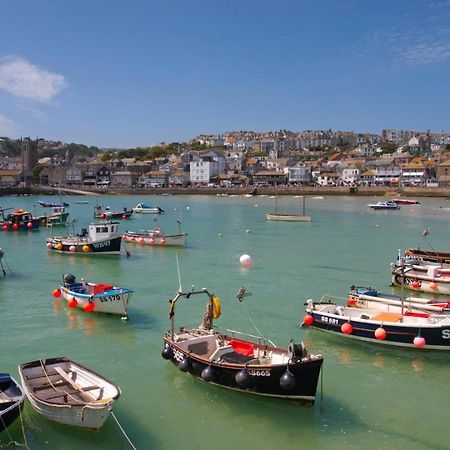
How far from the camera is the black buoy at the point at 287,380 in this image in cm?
1171

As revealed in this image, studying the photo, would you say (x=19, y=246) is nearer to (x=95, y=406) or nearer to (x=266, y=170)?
(x=95, y=406)

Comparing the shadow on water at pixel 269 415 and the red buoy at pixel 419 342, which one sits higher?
the red buoy at pixel 419 342

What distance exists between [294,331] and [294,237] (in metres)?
28.6

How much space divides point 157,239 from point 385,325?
82.4ft

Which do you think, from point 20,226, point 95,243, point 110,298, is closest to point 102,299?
point 110,298

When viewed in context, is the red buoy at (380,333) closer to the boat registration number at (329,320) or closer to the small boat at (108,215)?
the boat registration number at (329,320)

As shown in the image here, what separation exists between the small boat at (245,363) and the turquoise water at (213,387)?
435mm

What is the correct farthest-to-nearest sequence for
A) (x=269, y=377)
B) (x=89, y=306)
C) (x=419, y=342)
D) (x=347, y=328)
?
(x=89, y=306) → (x=347, y=328) → (x=419, y=342) → (x=269, y=377)

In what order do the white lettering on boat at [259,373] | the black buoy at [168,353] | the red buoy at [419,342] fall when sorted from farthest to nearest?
the red buoy at [419,342] → the black buoy at [168,353] → the white lettering on boat at [259,373]

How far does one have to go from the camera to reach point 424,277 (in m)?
24.3

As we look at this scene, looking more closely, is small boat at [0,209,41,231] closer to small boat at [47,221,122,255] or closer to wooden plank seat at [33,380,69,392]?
small boat at [47,221,122,255]

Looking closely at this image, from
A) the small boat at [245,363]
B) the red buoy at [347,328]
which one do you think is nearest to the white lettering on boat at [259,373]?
the small boat at [245,363]

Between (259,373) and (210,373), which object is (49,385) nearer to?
(210,373)

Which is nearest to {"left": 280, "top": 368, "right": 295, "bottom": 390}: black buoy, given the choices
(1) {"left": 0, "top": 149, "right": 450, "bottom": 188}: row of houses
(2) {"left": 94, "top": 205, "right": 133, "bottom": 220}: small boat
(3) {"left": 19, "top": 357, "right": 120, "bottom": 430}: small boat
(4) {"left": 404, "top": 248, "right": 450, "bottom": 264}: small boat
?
(3) {"left": 19, "top": 357, "right": 120, "bottom": 430}: small boat
